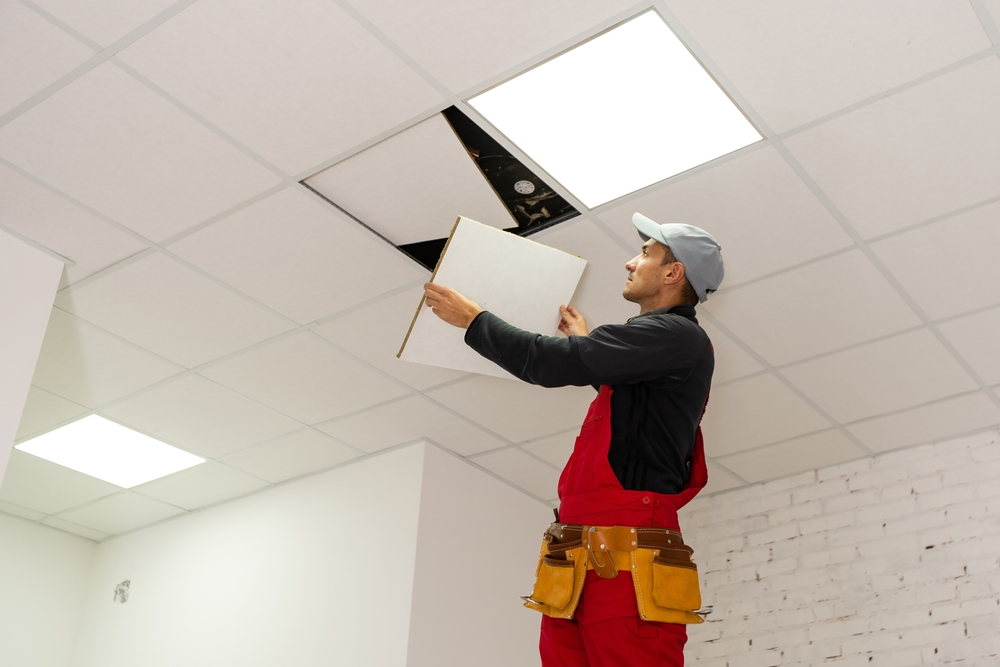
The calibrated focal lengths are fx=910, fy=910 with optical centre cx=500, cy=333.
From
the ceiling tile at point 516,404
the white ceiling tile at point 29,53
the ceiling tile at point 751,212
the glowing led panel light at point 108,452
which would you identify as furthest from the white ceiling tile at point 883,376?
the glowing led panel light at point 108,452

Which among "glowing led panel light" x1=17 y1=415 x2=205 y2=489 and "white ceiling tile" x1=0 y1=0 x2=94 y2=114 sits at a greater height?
"white ceiling tile" x1=0 y1=0 x2=94 y2=114

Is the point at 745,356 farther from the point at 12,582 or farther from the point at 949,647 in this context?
the point at 12,582

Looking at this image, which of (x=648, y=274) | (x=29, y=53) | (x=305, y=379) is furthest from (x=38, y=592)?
(x=648, y=274)

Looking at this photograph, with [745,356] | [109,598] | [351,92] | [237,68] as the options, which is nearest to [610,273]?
[745,356]

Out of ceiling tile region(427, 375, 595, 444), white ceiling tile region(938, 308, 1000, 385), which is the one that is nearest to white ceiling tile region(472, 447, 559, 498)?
ceiling tile region(427, 375, 595, 444)

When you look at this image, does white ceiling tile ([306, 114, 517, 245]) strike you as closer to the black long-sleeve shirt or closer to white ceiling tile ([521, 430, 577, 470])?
the black long-sleeve shirt

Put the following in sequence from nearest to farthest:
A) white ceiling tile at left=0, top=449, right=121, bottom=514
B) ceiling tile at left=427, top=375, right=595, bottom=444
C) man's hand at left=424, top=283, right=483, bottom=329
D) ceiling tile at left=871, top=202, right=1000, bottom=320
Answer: man's hand at left=424, top=283, right=483, bottom=329 → ceiling tile at left=871, top=202, right=1000, bottom=320 → ceiling tile at left=427, top=375, right=595, bottom=444 → white ceiling tile at left=0, top=449, right=121, bottom=514

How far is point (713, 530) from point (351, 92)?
318cm

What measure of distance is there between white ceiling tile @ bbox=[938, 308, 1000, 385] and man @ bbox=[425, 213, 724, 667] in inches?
73.8

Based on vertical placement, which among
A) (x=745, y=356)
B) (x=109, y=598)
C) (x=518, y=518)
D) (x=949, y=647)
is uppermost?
(x=745, y=356)

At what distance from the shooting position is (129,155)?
2998mm

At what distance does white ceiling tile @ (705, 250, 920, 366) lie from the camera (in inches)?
132

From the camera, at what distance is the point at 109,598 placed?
5.73 m

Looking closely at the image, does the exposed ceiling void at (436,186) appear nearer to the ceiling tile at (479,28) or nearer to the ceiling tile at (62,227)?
the ceiling tile at (479,28)
